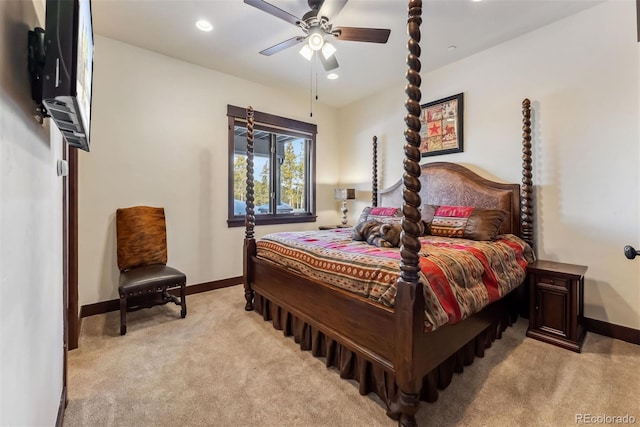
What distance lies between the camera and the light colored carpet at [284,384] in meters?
1.58

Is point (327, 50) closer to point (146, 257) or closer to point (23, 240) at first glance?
point (23, 240)

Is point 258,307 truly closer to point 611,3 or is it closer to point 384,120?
point 384,120

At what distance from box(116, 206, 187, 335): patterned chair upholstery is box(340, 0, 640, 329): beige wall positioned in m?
3.73

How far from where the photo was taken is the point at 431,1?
2.48m

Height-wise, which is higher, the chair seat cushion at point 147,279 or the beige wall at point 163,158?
the beige wall at point 163,158

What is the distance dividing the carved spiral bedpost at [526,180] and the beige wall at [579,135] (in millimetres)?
108

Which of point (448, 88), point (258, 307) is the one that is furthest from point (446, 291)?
point (448, 88)

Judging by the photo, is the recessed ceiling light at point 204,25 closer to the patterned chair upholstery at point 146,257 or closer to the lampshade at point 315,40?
the lampshade at point 315,40

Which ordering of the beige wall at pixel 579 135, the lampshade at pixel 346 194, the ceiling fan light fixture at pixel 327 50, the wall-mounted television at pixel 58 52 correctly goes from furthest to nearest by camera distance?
the lampshade at pixel 346 194 < the ceiling fan light fixture at pixel 327 50 < the beige wall at pixel 579 135 < the wall-mounted television at pixel 58 52

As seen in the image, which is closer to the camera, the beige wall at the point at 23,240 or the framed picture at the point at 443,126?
the beige wall at the point at 23,240

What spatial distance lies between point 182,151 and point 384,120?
10.1 feet

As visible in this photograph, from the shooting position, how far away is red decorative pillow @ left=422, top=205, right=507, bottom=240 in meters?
2.73

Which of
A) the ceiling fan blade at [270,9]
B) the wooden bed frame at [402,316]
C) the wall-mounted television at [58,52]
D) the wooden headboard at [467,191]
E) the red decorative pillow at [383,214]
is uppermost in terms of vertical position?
the ceiling fan blade at [270,9]

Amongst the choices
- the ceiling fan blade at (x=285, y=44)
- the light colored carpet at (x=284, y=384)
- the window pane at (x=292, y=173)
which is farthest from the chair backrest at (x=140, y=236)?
the ceiling fan blade at (x=285, y=44)
